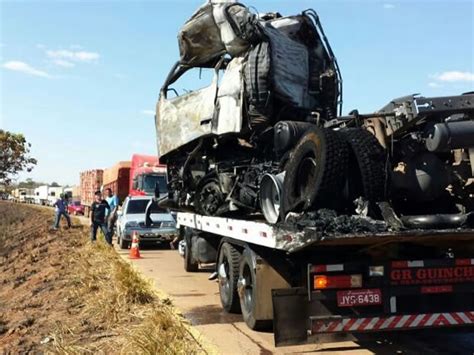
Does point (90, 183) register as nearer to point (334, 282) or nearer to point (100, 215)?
point (100, 215)

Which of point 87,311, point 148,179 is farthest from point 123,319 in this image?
point 148,179

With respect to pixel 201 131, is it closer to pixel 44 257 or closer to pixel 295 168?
pixel 295 168

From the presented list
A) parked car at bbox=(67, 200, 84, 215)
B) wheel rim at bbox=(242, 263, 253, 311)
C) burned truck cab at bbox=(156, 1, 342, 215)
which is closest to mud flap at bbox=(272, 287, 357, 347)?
wheel rim at bbox=(242, 263, 253, 311)

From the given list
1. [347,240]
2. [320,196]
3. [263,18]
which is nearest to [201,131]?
[263,18]

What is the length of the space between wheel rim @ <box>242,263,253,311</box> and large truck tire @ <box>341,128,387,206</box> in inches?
78.2

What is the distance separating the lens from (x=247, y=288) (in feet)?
22.6

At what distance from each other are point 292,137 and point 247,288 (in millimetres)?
1864

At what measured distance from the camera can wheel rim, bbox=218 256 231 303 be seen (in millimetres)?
7778

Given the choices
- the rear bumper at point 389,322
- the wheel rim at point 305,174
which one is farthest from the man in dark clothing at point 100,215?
the rear bumper at point 389,322

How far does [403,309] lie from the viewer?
17.4 feet

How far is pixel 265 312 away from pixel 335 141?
7.06 ft

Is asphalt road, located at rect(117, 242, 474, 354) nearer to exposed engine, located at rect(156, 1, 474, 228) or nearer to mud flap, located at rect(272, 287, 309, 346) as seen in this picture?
mud flap, located at rect(272, 287, 309, 346)

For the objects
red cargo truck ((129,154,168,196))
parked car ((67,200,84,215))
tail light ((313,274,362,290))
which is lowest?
tail light ((313,274,362,290))

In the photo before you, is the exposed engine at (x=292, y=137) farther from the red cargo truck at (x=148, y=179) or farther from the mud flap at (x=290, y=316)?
the red cargo truck at (x=148, y=179)
